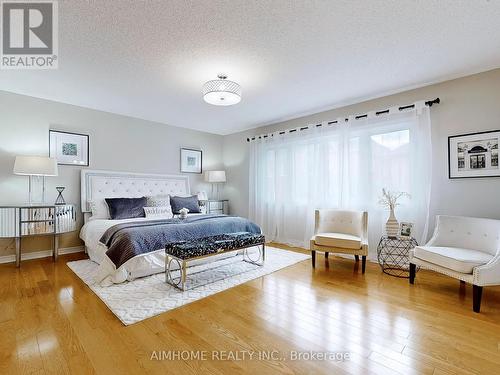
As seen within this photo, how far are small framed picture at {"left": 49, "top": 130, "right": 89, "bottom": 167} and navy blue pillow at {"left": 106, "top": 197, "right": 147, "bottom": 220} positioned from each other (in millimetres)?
900

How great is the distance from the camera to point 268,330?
1.91m

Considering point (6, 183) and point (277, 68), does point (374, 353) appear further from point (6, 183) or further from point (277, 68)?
point (6, 183)

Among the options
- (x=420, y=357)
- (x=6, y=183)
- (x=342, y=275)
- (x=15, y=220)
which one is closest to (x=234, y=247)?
(x=342, y=275)

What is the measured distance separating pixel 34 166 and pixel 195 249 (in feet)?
8.87

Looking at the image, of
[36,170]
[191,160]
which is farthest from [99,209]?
[191,160]

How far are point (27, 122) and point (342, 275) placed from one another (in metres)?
5.10

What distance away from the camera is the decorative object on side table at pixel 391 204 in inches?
129

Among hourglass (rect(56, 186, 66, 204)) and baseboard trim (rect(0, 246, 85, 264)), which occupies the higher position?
hourglass (rect(56, 186, 66, 204))

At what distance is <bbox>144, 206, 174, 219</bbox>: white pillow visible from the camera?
4145 mm

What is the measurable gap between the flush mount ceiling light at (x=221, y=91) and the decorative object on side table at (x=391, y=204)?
2.51 meters

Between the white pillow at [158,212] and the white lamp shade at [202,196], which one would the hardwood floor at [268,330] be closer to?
the white pillow at [158,212]

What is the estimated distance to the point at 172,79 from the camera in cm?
318

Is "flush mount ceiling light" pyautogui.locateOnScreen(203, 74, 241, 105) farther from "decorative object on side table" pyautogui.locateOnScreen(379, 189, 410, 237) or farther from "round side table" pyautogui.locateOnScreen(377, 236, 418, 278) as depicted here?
"round side table" pyautogui.locateOnScreen(377, 236, 418, 278)

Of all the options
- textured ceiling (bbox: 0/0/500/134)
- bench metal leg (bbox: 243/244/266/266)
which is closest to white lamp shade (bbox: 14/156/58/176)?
textured ceiling (bbox: 0/0/500/134)
